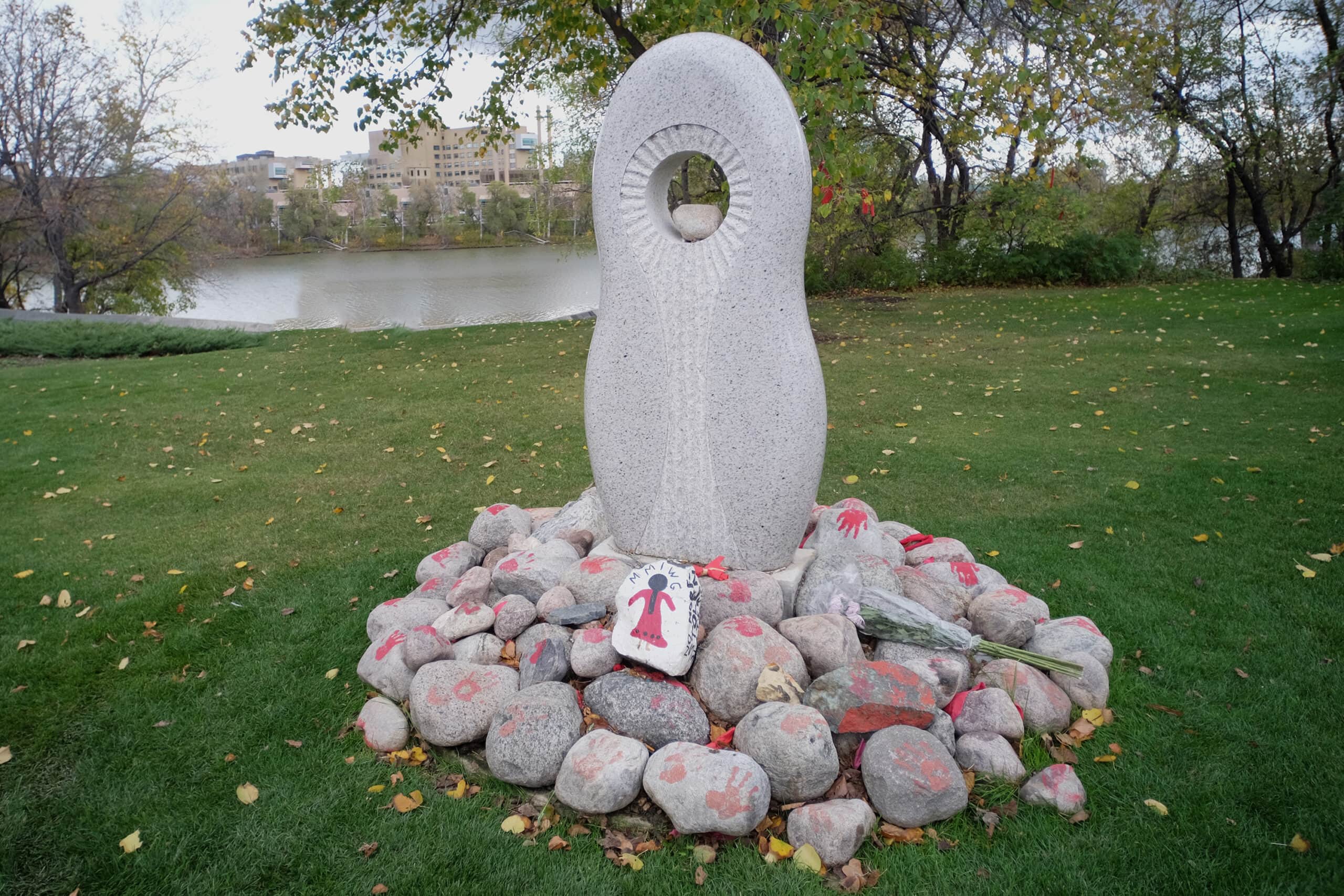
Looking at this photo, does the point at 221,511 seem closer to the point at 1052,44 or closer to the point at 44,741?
the point at 44,741

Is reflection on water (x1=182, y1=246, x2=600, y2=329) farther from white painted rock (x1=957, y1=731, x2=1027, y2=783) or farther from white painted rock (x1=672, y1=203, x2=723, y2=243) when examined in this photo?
white painted rock (x1=957, y1=731, x2=1027, y2=783)

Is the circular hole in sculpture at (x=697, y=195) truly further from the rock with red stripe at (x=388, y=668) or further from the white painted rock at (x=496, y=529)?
the rock with red stripe at (x=388, y=668)

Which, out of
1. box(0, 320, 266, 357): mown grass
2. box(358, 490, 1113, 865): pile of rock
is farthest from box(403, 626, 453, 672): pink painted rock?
box(0, 320, 266, 357): mown grass

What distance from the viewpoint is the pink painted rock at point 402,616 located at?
449 cm

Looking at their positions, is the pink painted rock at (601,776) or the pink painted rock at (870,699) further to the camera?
the pink painted rock at (870,699)

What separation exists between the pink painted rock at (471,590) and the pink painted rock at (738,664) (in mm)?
1355

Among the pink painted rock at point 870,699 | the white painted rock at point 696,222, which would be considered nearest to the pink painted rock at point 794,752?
the pink painted rock at point 870,699

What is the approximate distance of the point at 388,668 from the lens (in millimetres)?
4027

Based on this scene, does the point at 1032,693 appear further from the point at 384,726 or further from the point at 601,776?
the point at 384,726

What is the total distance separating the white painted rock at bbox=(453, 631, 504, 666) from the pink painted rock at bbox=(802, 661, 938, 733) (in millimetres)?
1463

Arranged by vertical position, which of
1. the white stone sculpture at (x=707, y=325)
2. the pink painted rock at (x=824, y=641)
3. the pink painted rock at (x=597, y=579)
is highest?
the white stone sculpture at (x=707, y=325)

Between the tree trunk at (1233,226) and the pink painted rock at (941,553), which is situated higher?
the tree trunk at (1233,226)

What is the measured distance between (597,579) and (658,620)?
77 centimetres

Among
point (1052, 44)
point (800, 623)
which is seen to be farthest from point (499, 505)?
point (1052, 44)
